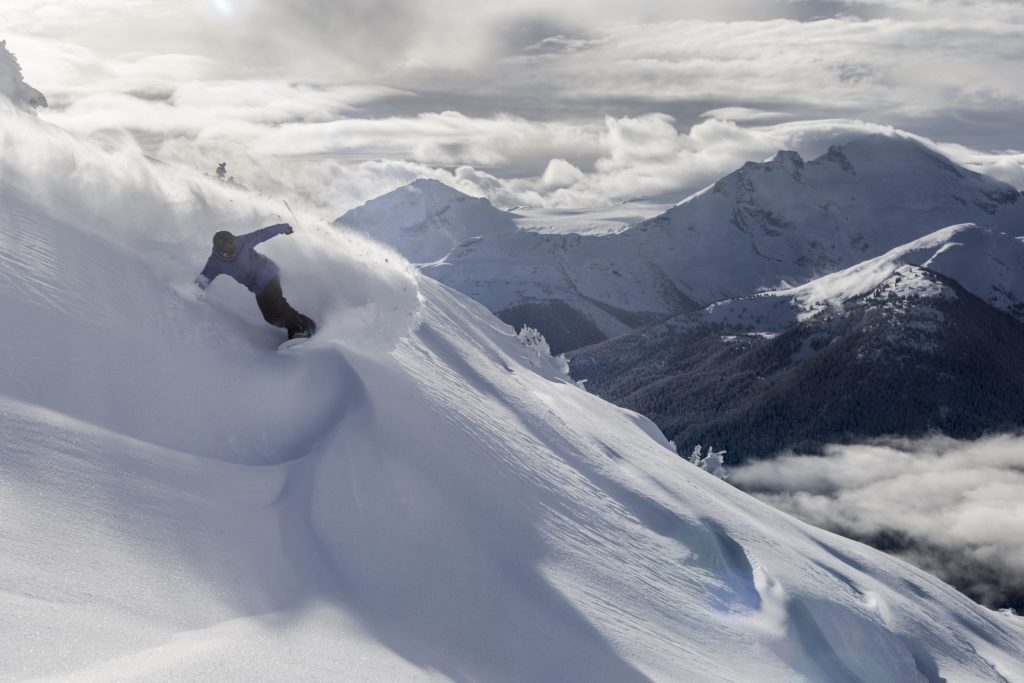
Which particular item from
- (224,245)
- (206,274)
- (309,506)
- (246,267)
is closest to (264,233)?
(246,267)

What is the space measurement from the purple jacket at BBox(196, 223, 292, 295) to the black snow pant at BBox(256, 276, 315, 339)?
0.42 ft

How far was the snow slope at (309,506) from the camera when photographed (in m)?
6.37

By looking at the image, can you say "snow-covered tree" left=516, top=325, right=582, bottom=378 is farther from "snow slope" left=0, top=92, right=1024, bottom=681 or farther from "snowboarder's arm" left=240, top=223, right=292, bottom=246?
"snowboarder's arm" left=240, top=223, right=292, bottom=246

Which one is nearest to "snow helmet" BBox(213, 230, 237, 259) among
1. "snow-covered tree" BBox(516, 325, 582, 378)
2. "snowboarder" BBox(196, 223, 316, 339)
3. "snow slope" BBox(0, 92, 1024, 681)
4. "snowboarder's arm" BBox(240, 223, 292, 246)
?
"snowboarder" BBox(196, 223, 316, 339)

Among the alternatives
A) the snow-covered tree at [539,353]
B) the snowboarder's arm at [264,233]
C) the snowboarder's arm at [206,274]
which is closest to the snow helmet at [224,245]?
the snowboarder's arm at [206,274]

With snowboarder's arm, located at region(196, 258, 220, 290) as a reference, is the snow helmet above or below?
above

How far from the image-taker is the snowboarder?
41.4ft

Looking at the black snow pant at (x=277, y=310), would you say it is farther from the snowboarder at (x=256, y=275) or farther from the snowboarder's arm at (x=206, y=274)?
the snowboarder's arm at (x=206, y=274)

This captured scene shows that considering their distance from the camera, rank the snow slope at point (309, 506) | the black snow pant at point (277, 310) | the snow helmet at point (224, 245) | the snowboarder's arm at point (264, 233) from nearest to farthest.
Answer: the snow slope at point (309, 506)
the snow helmet at point (224, 245)
the black snow pant at point (277, 310)
the snowboarder's arm at point (264, 233)

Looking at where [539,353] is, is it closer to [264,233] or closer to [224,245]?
[264,233]

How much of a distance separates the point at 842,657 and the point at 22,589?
46.6 feet

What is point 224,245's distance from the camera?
1252cm

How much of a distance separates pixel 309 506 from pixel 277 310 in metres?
5.04

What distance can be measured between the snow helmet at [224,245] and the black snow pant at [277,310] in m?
0.86
